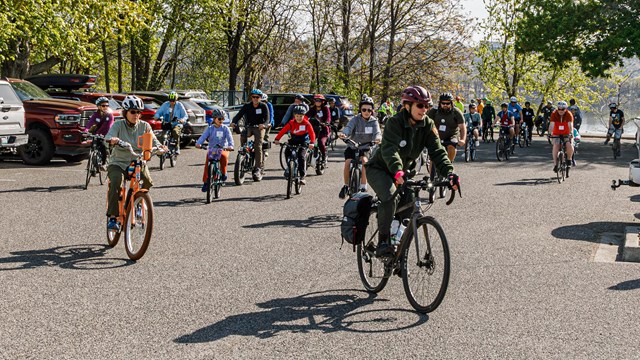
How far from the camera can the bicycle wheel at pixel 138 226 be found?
8656 millimetres

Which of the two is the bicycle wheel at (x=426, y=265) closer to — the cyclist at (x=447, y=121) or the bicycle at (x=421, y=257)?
the bicycle at (x=421, y=257)

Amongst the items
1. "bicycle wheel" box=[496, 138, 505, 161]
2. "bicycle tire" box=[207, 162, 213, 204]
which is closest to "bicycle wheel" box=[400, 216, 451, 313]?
"bicycle tire" box=[207, 162, 213, 204]

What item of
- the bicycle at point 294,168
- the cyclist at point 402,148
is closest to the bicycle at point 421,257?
the cyclist at point 402,148

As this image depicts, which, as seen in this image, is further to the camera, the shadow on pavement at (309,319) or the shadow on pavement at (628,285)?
the shadow on pavement at (628,285)

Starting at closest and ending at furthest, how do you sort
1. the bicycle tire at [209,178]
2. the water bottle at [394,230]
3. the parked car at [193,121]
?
the water bottle at [394,230] < the bicycle tire at [209,178] < the parked car at [193,121]

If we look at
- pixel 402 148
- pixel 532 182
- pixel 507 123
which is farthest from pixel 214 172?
pixel 507 123

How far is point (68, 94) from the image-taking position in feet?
81.5

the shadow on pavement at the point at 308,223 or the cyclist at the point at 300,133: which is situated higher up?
the cyclist at the point at 300,133

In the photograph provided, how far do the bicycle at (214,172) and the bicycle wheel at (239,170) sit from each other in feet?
7.19

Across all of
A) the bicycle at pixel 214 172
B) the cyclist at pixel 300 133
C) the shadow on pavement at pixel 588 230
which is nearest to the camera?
the shadow on pavement at pixel 588 230

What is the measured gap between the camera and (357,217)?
737 centimetres

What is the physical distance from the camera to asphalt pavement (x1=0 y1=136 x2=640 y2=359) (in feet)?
18.9

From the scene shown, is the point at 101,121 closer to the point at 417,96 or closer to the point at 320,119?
the point at 320,119

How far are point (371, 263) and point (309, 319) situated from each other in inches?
47.0
